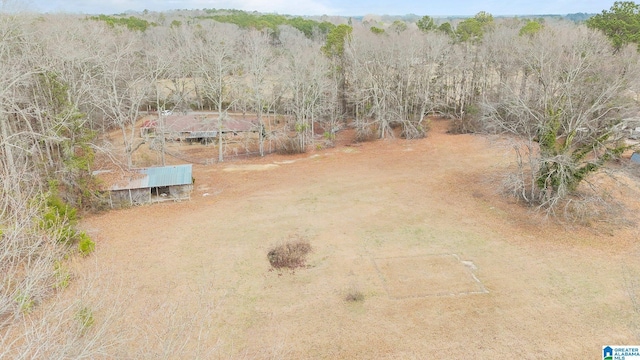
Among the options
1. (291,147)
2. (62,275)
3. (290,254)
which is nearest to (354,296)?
(290,254)

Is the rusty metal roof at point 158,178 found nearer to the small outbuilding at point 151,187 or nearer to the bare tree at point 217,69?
the small outbuilding at point 151,187

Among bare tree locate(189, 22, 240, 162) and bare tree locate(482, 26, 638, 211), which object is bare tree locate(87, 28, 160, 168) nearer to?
bare tree locate(189, 22, 240, 162)

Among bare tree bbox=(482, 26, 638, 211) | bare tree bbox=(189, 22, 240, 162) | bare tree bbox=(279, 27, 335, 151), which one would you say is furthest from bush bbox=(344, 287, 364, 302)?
bare tree bbox=(279, 27, 335, 151)

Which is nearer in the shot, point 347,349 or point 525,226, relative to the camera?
point 347,349

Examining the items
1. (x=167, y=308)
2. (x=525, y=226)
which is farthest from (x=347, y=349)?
(x=525, y=226)

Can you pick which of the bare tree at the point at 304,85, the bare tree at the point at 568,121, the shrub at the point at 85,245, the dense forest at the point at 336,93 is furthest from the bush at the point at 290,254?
the bare tree at the point at 304,85

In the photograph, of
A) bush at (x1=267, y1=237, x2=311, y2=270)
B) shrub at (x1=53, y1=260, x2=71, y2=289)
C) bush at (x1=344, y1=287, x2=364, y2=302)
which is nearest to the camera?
shrub at (x1=53, y1=260, x2=71, y2=289)

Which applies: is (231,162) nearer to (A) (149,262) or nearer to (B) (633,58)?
(A) (149,262)
